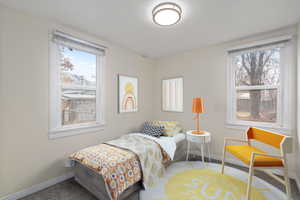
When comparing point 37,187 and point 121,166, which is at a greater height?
point 121,166

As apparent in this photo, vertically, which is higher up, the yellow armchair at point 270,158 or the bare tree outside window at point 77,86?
the bare tree outside window at point 77,86

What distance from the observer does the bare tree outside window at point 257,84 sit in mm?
2283

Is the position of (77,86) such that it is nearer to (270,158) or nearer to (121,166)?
(121,166)

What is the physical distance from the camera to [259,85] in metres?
2.40

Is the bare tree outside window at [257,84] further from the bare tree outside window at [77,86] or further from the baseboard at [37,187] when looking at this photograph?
the baseboard at [37,187]

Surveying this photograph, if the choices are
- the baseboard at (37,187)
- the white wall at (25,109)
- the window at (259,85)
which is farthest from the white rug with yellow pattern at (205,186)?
the white wall at (25,109)

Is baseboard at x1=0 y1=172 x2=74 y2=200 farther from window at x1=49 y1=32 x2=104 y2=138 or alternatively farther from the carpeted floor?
window at x1=49 y1=32 x2=104 y2=138

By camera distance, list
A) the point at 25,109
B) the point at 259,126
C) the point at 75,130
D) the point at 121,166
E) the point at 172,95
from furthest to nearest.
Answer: the point at 172,95, the point at 259,126, the point at 75,130, the point at 25,109, the point at 121,166

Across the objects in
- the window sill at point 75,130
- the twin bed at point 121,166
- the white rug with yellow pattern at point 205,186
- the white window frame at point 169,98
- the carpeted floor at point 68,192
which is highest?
the white window frame at point 169,98

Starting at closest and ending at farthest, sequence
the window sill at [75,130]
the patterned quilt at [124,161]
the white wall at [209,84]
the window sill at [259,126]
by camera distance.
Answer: the patterned quilt at [124,161]
the window sill at [75,130]
the window sill at [259,126]
the white wall at [209,84]

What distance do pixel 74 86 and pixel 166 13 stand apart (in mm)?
1819

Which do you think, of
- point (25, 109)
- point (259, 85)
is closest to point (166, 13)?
point (259, 85)

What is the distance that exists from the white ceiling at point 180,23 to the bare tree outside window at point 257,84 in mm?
444

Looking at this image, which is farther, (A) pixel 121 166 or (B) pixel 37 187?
(B) pixel 37 187
